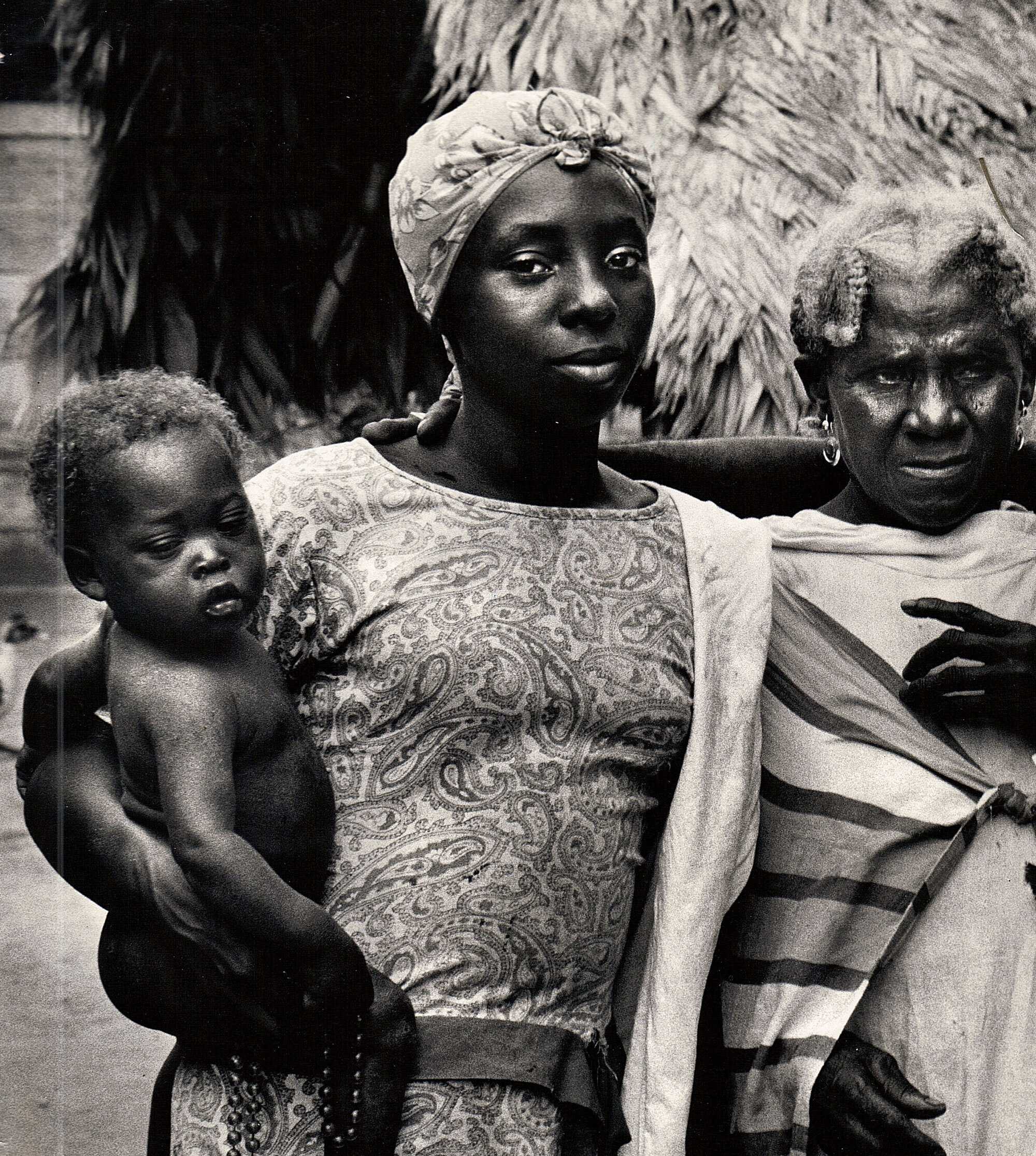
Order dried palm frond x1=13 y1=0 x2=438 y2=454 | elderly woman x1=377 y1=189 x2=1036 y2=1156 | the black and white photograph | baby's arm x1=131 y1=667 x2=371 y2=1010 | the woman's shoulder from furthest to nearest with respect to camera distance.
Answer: dried palm frond x1=13 y1=0 x2=438 y2=454 → elderly woman x1=377 y1=189 x2=1036 y2=1156 → the woman's shoulder → the black and white photograph → baby's arm x1=131 y1=667 x2=371 y2=1010

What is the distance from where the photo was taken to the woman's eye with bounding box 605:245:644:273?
71.4 inches

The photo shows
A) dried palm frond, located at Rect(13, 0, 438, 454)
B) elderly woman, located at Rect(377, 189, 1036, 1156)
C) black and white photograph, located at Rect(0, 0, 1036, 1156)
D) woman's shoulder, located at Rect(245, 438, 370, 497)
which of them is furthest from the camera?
dried palm frond, located at Rect(13, 0, 438, 454)

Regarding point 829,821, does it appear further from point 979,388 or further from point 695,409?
point 695,409

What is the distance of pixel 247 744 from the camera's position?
1718mm

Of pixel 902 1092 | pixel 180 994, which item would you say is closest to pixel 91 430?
pixel 180 994

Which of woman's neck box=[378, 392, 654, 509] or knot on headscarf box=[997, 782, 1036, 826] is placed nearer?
woman's neck box=[378, 392, 654, 509]

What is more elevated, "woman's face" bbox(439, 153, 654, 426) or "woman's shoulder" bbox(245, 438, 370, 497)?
"woman's face" bbox(439, 153, 654, 426)

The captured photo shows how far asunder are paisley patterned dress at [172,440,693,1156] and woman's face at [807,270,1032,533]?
1.38 feet

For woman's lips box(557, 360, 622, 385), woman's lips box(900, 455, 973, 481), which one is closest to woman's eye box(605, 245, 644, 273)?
woman's lips box(557, 360, 622, 385)

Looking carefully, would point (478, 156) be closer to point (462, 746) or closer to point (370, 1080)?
point (462, 746)

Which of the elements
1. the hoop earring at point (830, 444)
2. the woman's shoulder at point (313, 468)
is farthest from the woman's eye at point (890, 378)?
the woman's shoulder at point (313, 468)

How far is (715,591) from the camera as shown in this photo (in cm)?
193

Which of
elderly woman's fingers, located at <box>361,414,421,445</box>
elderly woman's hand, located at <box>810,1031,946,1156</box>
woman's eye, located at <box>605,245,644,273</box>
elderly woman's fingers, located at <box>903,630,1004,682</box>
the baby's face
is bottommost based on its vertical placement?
elderly woman's hand, located at <box>810,1031,946,1156</box>

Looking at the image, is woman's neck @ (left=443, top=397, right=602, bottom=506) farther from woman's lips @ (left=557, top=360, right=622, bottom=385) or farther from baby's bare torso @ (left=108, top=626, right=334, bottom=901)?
baby's bare torso @ (left=108, top=626, right=334, bottom=901)
